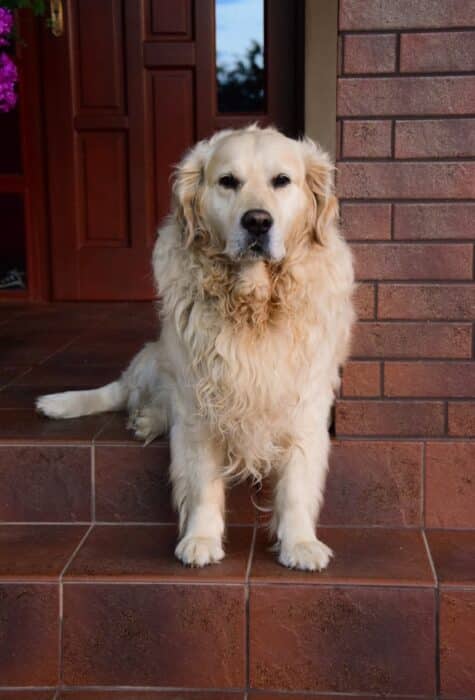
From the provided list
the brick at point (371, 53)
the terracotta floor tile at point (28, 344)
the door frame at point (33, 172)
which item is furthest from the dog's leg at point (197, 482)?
the door frame at point (33, 172)

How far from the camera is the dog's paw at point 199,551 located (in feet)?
7.84

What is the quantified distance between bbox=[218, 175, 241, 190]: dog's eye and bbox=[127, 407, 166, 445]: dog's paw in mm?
736

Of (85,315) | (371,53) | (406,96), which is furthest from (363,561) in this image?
(85,315)

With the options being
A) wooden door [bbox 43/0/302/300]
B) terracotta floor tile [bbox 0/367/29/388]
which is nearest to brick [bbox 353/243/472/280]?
terracotta floor tile [bbox 0/367/29/388]

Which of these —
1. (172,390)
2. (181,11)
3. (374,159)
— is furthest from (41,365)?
(181,11)

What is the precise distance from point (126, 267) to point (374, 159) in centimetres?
276

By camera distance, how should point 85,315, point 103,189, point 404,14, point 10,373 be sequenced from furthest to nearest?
point 103,189
point 85,315
point 10,373
point 404,14

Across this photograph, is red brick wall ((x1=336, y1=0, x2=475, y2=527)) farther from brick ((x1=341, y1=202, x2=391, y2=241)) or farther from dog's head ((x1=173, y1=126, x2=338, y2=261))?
dog's head ((x1=173, y1=126, x2=338, y2=261))

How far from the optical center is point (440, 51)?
2.51 m

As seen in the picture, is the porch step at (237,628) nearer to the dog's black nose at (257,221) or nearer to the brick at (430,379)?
the brick at (430,379)

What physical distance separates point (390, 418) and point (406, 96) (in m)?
0.92

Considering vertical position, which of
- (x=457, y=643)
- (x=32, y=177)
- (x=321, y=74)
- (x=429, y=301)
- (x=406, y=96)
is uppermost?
(x=321, y=74)

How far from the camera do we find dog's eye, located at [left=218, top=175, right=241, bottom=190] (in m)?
2.43

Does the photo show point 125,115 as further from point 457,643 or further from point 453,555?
point 457,643
